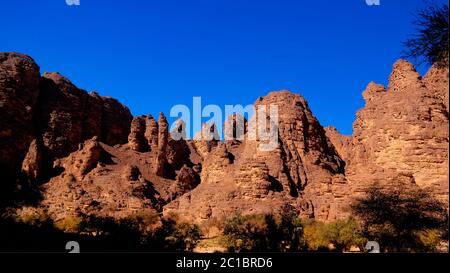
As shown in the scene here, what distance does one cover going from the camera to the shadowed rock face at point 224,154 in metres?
35.8

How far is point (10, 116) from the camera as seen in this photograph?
182 feet

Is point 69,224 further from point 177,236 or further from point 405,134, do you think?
point 405,134

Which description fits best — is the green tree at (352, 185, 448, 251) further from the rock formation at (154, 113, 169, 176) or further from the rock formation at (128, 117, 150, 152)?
the rock formation at (128, 117, 150, 152)

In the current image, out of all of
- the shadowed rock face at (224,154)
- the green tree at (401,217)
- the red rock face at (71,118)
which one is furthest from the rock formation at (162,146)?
the green tree at (401,217)

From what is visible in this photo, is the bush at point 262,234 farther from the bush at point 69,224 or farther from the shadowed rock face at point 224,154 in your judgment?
the bush at point 69,224

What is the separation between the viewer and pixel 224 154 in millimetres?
45625

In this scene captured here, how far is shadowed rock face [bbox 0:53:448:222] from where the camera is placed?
35.8 meters

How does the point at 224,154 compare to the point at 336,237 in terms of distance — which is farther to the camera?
the point at 224,154

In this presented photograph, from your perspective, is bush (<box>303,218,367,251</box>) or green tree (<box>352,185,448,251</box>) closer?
green tree (<box>352,185,448,251</box>)

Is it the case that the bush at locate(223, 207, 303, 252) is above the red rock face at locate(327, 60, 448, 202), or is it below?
below

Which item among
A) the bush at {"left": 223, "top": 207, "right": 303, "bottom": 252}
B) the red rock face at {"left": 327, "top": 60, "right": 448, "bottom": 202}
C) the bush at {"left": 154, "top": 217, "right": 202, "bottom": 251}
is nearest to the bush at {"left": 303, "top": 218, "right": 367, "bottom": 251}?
the bush at {"left": 223, "top": 207, "right": 303, "bottom": 252}

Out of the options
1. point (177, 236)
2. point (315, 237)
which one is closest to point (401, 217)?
point (315, 237)
